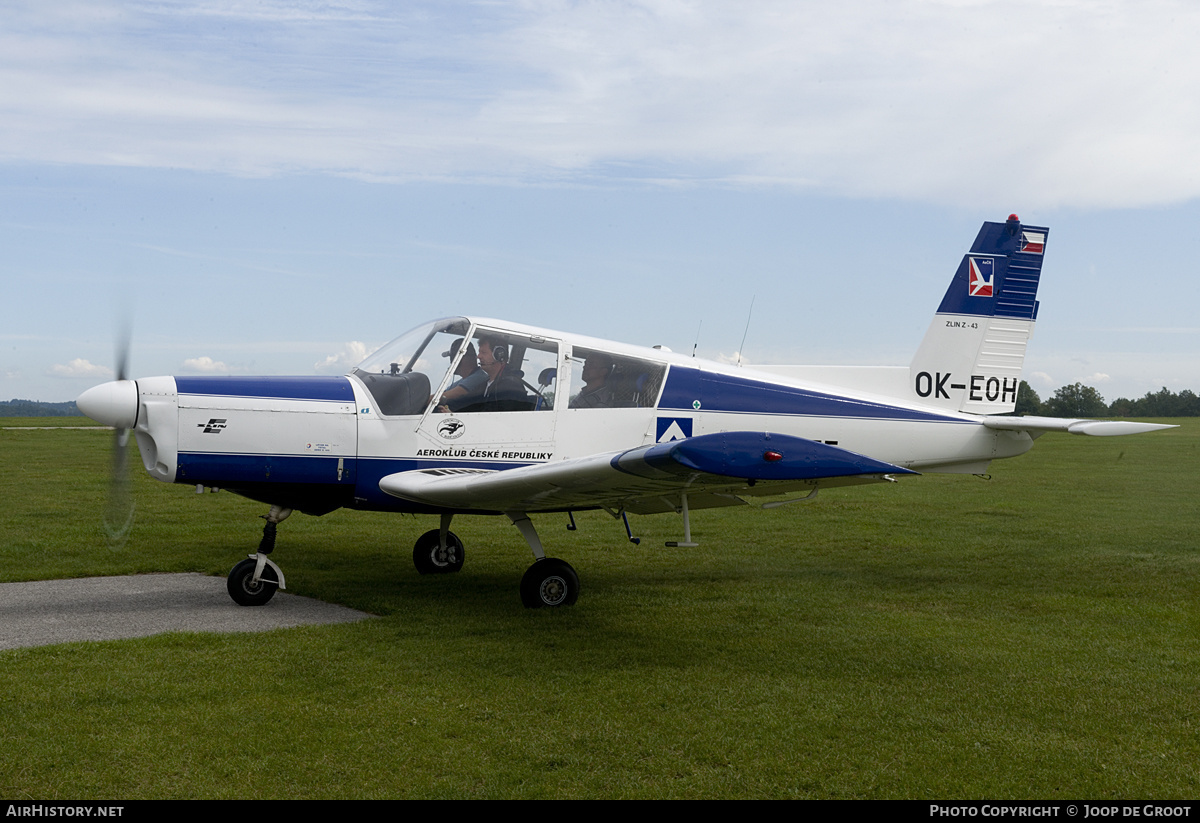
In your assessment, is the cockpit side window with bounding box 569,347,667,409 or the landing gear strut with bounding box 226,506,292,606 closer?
the landing gear strut with bounding box 226,506,292,606

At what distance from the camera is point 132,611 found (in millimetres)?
7398

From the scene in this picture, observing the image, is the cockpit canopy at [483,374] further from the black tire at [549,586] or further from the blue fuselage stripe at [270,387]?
the black tire at [549,586]

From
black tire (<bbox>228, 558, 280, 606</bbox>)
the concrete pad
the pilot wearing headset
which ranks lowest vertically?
the concrete pad

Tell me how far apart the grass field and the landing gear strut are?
1.87 ft

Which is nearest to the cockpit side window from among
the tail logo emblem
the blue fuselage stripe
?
the blue fuselage stripe

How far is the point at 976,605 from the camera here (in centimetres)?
806

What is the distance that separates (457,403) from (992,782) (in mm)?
5017

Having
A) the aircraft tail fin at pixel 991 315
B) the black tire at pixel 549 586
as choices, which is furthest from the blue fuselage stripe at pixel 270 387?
the aircraft tail fin at pixel 991 315

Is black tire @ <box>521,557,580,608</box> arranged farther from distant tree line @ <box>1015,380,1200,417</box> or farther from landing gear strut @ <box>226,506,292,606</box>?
distant tree line @ <box>1015,380,1200,417</box>

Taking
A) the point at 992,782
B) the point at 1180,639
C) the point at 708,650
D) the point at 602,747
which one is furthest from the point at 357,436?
the point at 1180,639

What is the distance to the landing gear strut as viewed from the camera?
7570 millimetres

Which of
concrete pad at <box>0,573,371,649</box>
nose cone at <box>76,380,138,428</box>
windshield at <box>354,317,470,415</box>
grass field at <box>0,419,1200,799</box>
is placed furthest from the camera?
windshield at <box>354,317,470,415</box>

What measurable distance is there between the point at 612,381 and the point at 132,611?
4338 millimetres

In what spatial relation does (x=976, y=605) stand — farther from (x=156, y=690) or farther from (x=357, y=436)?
(x=156, y=690)
